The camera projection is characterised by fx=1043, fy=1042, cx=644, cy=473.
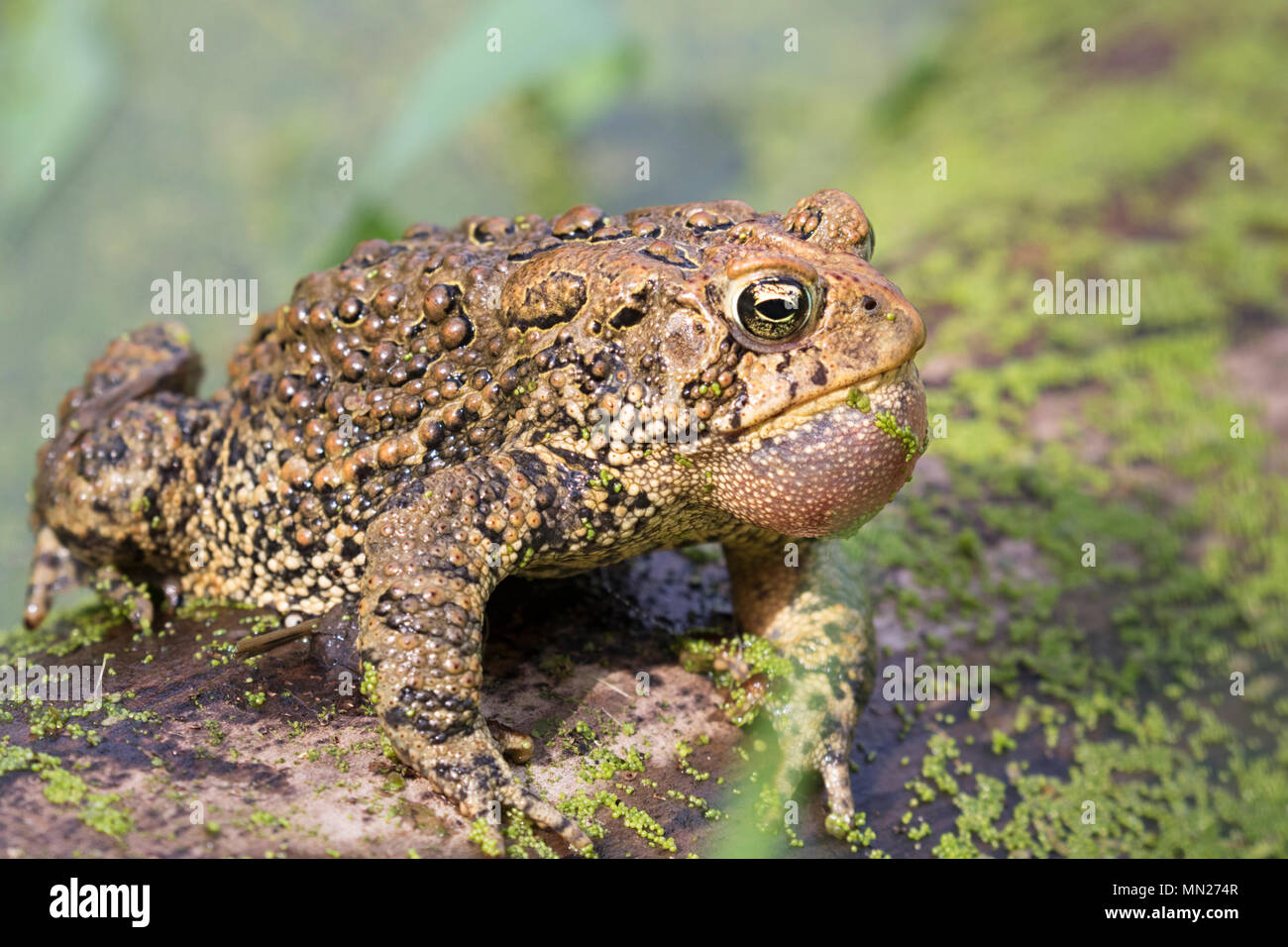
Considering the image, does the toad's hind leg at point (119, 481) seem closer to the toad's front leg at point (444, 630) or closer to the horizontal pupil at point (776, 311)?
the toad's front leg at point (444, 630)

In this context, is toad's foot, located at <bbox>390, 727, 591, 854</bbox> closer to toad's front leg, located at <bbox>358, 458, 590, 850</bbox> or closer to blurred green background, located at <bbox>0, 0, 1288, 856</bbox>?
toad's front leg, located at <bbox>358, 458, 590, 850</bbox>

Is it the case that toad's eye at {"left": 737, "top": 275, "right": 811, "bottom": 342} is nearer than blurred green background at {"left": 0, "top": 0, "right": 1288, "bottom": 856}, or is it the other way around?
toad's eye at {"left": 737, "top": 275, "right": 811, "bottom": 342}

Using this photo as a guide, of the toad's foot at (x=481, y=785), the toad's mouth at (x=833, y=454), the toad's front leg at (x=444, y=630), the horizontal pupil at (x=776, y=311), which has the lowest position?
the toad's foot at (x=481, y=785)

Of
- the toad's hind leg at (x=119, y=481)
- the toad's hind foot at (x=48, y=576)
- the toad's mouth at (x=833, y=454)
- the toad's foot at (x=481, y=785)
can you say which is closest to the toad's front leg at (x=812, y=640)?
the toad's mouth at (x=833, y=454)

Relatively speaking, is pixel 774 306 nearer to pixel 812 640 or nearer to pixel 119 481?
pixel 812 640

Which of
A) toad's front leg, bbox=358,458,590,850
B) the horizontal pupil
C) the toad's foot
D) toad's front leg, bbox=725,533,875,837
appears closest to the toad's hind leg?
toad's front leg, bbox=358,458,590,850

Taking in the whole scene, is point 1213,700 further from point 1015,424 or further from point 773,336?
point 773,336
